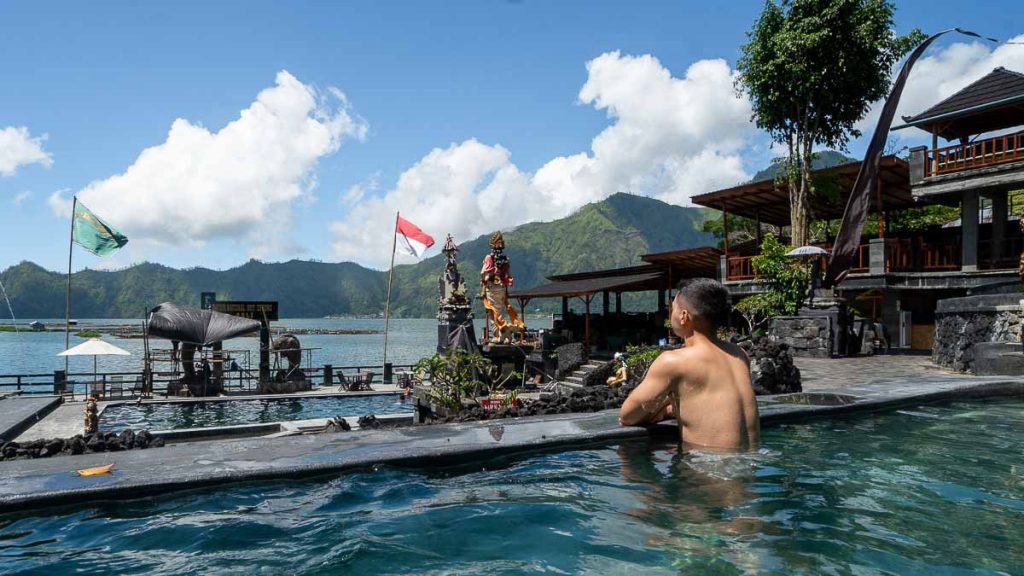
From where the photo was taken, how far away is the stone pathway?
35.8ft

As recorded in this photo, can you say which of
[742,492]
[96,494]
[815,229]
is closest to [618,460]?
[742,492]

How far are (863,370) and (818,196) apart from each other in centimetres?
1248

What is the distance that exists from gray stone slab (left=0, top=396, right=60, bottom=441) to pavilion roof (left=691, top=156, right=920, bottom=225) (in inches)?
819

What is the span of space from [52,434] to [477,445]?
35.2 ft

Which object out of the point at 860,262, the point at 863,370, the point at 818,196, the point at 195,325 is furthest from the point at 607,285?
the point at 195,325

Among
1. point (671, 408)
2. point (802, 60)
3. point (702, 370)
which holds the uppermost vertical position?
point (802, 60)

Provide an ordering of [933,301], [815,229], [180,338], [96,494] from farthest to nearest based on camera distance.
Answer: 1. [815,229]
2. [933,301]
3. [180,338]
4. [96,494]

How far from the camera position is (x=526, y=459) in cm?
446

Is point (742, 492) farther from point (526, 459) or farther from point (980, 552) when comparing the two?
point (526, 459)

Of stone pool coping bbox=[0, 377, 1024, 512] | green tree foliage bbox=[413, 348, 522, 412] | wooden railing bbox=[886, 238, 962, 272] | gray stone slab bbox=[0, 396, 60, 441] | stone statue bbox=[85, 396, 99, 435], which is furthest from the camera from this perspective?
wooden railing bbox=[886, 238, 962, 272]

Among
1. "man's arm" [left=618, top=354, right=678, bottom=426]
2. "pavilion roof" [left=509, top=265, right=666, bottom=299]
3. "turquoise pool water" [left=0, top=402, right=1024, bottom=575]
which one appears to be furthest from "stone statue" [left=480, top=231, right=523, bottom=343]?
"turquoise pool water" [left=0, top=402, right=1024, bottom=575]

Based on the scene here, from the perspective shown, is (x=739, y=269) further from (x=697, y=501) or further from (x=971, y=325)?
(x=697, y=501)

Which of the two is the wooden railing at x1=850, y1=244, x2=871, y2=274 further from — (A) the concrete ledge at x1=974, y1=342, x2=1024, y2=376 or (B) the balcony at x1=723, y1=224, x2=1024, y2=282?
(A) the concrete ledge at x1=974, y1=342, x2=1024, y2=376

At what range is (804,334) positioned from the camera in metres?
16.8
